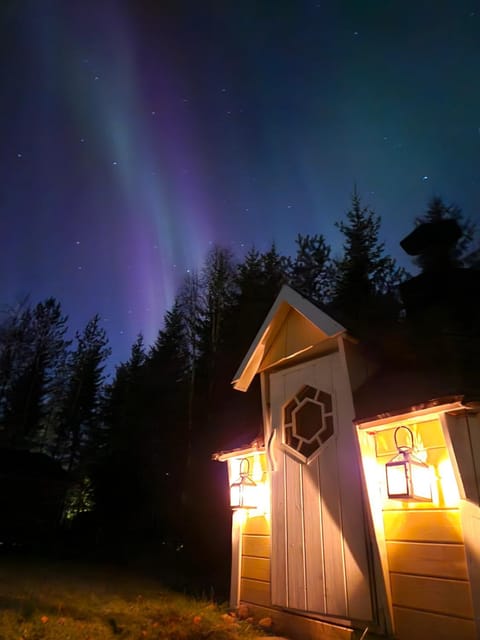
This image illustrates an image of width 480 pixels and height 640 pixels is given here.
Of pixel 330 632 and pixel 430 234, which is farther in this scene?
pixel 430 234

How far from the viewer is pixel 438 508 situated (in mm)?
4086

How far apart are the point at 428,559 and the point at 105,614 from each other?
4.47 metres

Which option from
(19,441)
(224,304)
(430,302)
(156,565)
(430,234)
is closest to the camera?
(430,302)

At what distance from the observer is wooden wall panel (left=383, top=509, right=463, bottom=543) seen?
155 inches

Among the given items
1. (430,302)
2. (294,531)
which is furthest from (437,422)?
(430,302)

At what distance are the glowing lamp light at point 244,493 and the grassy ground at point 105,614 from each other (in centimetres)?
142

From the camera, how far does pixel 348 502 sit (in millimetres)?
4785

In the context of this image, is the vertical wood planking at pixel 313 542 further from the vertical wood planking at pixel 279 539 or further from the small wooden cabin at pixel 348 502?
the vertical wood planking at pixel 279 539

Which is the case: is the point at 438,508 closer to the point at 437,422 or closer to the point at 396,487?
the point at 396,487

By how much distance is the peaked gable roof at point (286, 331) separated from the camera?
5781 millimetres

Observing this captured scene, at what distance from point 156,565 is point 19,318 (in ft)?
65.4

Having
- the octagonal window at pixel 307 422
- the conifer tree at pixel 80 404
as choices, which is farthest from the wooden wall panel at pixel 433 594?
the conifer tree at pixel 80 404

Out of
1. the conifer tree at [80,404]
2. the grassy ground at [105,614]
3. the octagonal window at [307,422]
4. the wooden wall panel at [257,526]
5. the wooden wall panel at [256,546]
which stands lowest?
the grassy ground at [105,614]

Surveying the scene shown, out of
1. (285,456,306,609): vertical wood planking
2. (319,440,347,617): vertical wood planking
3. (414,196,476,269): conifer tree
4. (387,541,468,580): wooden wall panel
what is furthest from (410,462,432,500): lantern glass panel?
(414,196,476,269): conifer tree
